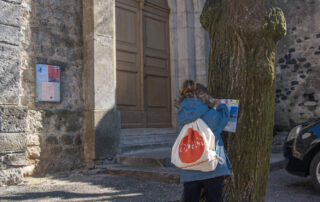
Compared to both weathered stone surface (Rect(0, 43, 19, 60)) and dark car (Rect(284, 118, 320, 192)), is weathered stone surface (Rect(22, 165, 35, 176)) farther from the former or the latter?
dark car (Rect(284, 118, 320, 192))

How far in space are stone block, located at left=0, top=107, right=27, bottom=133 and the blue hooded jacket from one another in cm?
291

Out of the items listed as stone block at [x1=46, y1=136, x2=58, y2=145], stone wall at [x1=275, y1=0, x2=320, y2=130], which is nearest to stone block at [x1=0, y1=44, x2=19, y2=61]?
stone block at [x1=46, y1=136, x2=58, y2=145]

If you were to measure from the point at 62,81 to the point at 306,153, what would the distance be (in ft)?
12.6

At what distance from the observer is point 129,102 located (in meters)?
6.98

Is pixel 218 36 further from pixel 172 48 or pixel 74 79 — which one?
pixel 172 48

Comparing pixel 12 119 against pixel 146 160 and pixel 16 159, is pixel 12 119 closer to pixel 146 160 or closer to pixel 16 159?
pixel 16 159

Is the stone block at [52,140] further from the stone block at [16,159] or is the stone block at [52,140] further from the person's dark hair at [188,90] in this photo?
the person's dark hair at [188,90]

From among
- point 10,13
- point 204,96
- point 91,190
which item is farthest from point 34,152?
point 204,96

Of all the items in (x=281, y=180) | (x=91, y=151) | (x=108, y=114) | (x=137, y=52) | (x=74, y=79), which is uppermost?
(x=137, y=52)

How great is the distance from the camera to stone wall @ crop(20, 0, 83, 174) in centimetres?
521

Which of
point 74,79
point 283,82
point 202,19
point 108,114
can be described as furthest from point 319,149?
point 283,82

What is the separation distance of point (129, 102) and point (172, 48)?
1890 mm

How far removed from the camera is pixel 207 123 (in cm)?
267

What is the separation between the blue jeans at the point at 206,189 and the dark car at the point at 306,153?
2.53 meters
